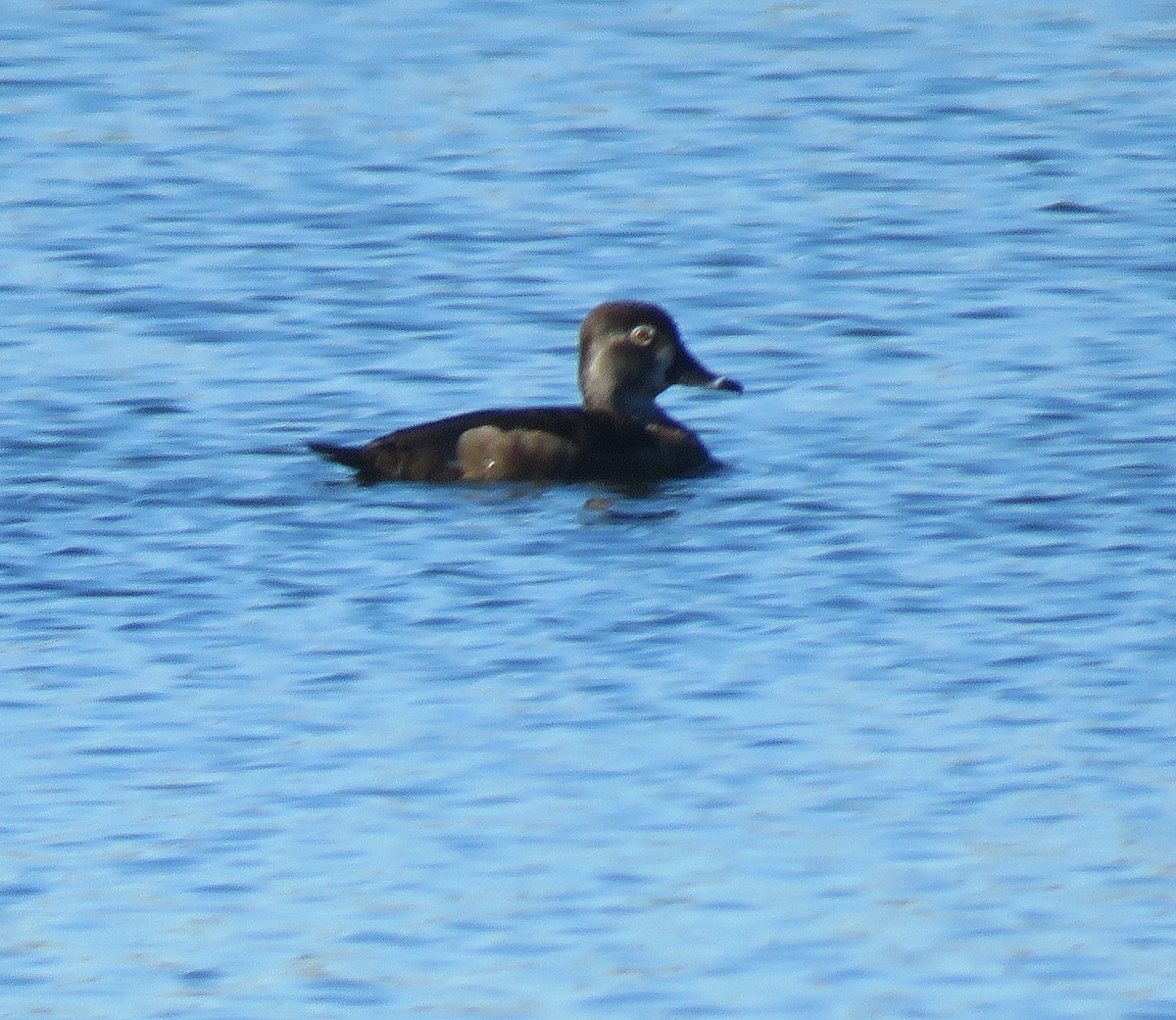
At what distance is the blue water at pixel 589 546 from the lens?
7500 mm

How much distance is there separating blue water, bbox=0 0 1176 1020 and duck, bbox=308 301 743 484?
18 cm

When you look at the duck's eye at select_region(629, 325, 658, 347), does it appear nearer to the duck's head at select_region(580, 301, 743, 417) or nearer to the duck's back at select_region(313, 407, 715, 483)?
the duck's head at select_region(580, 301, 743, 417)

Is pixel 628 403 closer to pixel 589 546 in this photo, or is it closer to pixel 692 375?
pixel 692 375

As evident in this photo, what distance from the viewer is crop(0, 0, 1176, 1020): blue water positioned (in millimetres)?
7500

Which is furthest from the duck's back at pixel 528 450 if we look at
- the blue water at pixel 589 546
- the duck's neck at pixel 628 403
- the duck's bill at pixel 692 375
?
the duck's neck at pixel 628 403

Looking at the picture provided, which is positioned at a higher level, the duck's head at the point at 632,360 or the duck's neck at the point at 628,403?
the duck's head at the point at 632,360

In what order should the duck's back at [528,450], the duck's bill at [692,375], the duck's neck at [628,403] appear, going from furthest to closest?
1. the duck's neck at [628,403]
2. the duck's bill at [692,375]
3. the duck's back at [528,450]

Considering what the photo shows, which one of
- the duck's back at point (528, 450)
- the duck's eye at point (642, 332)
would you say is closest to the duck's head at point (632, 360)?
the duck's eye at point (642, 332)

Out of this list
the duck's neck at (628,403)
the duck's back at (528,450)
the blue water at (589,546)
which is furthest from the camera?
the duck's neck at (628,403)

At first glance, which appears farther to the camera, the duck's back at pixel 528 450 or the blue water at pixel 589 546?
the duck's back at pixel 528 450

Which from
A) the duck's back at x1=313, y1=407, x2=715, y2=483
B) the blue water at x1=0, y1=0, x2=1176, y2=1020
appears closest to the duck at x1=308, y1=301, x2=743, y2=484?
the duck's back at x1=313, y1=407, x2=715, y2=483

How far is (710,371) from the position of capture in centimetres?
1359

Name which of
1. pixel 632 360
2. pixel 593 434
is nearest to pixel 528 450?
pixel 593 434

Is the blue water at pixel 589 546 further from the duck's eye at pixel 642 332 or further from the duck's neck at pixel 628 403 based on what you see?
the duck's eye at pixel 642 332
